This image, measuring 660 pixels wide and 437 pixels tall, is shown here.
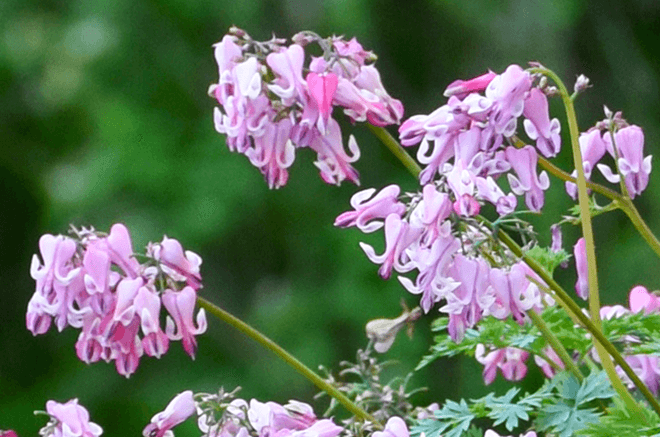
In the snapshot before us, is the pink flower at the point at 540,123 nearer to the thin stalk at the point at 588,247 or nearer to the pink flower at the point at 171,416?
the thin stalk at the point at 588,247

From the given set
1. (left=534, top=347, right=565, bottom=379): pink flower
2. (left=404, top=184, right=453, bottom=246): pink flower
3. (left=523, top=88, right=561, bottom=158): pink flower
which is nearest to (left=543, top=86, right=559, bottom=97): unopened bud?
(left=523, top=88, right=561, bottom=158): pink flower

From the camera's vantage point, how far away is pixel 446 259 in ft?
2.06

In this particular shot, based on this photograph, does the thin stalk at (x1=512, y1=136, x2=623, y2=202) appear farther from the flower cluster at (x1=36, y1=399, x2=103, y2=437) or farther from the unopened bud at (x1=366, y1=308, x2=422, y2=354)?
the flower cluster at (x1=36, y1=399, x2=103, y2=437)

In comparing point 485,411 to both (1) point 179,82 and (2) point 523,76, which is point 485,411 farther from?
(1) point 179,82

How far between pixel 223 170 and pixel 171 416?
177 centimetres

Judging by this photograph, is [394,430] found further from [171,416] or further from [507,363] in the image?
[507,363]

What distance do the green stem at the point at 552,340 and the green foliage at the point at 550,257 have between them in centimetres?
7

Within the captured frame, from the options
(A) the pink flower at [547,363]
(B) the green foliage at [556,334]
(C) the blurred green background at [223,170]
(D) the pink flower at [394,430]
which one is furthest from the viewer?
(C) the blurred green background at [223,170]

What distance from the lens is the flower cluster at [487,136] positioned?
0.63m

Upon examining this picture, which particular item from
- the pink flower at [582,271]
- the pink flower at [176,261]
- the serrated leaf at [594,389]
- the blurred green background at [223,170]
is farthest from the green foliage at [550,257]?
the blurred green background at [223,170]

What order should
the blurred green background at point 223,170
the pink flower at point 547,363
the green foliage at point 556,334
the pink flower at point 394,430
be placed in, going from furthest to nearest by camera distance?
the blurred green background at point 223,170 → the pink flower at point 547,363 → the green foliage at point 556,334 → the pink flower at point 394,430

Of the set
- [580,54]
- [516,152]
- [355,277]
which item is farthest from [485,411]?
[580,54]

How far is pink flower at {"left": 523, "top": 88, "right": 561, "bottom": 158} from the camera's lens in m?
0.68

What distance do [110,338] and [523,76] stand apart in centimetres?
29
